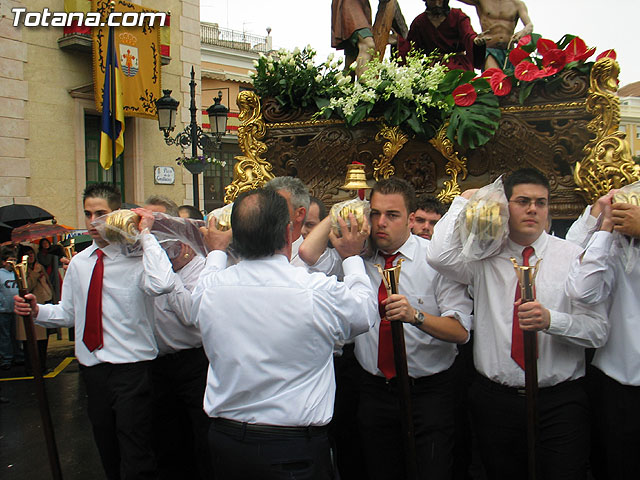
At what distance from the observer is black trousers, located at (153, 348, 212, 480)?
3.74 metres

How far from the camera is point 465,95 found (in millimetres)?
3785

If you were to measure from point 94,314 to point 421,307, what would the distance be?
189 centimetres

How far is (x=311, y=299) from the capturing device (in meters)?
2.31

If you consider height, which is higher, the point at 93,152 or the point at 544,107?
the point at 93,152

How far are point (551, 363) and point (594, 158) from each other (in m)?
1.47

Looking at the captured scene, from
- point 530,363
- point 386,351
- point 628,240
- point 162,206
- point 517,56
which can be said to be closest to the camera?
point 530,363

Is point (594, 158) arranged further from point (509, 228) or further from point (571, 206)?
point (509, 228)

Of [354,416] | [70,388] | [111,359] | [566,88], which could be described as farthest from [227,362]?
[70,388]

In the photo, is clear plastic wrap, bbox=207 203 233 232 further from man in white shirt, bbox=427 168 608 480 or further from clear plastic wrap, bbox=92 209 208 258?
man in white shirt, bbox=427 168 608 480

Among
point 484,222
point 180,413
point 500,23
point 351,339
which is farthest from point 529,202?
point 180,413

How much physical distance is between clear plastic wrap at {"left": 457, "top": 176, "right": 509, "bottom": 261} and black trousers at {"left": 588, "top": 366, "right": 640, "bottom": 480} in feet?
2.84

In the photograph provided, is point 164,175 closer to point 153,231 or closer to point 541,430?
point 153,231

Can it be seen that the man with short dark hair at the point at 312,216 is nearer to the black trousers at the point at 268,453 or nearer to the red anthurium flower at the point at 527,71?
the red anthurium flower at the point at 527,71

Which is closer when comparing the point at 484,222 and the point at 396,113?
the point at 484,222
